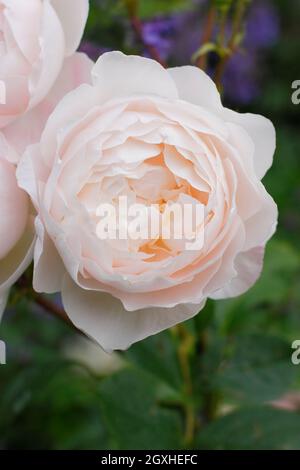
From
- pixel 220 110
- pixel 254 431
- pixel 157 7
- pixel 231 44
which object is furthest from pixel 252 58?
pixel 220 110

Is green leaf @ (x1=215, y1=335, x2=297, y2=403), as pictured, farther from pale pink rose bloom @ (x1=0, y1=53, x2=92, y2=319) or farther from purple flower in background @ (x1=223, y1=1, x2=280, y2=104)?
purple flower in background @ (x1=223, y1=1, x2=280, y2=104)

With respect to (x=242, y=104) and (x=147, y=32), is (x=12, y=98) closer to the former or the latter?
(x=147, y=32)

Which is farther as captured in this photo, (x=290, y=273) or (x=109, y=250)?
(x=290, y=273)

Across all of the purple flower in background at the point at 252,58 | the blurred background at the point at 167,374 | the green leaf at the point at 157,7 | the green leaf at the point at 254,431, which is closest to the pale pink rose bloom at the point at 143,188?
the blurred background at the point at 167,374

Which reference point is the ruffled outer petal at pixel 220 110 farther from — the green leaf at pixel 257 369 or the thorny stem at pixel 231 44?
the green leaf at pixel 257 369

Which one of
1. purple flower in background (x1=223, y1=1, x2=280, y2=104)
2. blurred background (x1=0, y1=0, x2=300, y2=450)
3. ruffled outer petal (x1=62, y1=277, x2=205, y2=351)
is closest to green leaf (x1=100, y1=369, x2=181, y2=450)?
blurred background (x1=0, y1=0, x2=300, y2=450)

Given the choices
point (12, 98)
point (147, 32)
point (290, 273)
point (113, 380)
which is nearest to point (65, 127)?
point (12, 98)
